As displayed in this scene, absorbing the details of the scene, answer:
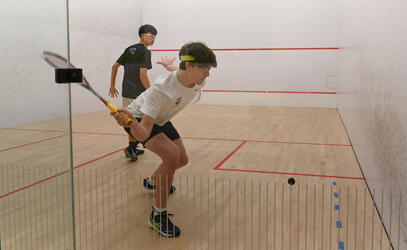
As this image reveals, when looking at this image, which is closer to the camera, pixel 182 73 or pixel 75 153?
pixel 182 73

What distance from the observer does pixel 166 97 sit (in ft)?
4.87

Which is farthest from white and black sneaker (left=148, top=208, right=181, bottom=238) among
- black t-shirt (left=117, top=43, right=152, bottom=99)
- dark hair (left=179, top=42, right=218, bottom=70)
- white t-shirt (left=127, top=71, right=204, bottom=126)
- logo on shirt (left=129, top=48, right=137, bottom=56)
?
logo on shirt (left=129, top=48, right=137, bottom=56)

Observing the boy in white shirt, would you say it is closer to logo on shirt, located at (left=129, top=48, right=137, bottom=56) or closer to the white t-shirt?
the white t-shirt

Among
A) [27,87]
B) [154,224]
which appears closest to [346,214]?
[154,224]

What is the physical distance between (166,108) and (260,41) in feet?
17.3

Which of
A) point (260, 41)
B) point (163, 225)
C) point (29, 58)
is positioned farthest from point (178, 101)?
point (260, 41)

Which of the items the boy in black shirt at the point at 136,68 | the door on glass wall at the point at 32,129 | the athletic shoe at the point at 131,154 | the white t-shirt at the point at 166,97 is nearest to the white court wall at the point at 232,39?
the boy in black shirt at the point at 136,68

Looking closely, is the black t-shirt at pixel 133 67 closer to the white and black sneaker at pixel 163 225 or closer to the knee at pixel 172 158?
the knee at pixel 172 158

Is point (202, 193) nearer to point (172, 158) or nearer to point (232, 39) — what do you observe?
point (172, 158)

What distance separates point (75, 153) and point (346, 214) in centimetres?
201

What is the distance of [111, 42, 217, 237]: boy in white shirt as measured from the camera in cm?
144

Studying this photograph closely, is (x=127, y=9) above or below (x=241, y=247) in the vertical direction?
above

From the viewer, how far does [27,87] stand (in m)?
0.87

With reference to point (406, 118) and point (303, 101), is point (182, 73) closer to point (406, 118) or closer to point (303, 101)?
point (406, 118)
